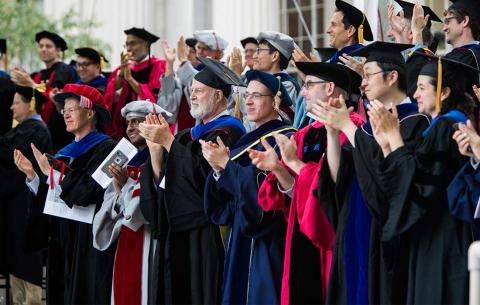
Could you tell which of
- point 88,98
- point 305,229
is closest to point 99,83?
point 88,98

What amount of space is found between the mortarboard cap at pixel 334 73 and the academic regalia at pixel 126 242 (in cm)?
214

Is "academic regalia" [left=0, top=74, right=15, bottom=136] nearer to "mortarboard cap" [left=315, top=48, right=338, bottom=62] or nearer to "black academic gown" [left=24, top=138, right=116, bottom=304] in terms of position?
"black academic gown" [left=24, top=138, right=116, bottom=304]

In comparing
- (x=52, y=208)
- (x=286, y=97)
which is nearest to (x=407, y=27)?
(x=286, y=97)

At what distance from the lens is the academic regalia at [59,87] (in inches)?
477

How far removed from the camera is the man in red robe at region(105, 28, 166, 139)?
11.7 meters

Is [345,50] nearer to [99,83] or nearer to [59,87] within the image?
[99,83]

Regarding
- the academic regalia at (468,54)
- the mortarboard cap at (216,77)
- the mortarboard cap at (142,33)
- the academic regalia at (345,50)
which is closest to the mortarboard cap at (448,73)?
the academic regalia at (468,54)

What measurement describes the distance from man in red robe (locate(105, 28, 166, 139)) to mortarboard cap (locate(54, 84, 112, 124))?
4.60ft

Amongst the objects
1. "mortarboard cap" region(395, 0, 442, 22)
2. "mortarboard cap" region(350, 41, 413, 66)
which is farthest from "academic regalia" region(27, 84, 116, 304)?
"mortarboard cap" region(350, 41, 413, 66)

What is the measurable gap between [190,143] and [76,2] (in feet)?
39.5

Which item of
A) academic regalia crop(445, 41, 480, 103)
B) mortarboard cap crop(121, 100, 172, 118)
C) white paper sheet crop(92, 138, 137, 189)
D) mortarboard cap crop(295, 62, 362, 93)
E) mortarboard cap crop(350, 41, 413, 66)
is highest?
mortarboard cap crop(350, 41, 413, 66)

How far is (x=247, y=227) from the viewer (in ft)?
25.0

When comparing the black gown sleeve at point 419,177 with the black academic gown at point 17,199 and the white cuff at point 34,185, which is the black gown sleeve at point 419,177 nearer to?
the white cuff at point 34,185

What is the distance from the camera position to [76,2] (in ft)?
65.8
